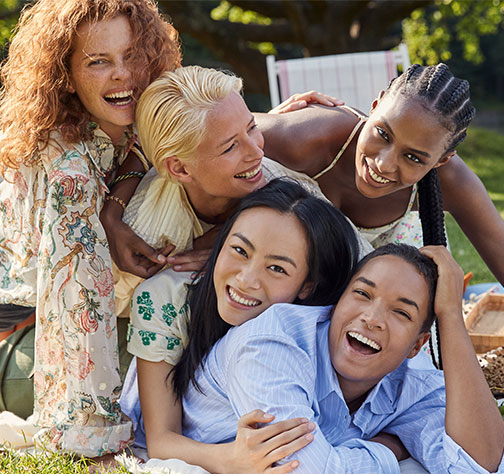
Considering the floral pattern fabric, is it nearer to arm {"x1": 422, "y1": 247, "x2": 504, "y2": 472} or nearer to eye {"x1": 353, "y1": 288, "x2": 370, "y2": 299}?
eye {"x1": 353, "y1": 288, "x2": 370, "y2": 299}

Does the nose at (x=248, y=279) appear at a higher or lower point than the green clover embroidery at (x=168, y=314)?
higher

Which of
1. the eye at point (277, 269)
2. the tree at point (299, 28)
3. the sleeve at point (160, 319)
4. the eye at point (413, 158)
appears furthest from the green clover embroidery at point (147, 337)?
the tree at point (299, 28)

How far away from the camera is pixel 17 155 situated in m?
3.12

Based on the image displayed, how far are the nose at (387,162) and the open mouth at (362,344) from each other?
0.82 m

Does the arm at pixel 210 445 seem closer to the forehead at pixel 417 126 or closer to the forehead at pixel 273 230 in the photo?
the forehead at pixel 273 230

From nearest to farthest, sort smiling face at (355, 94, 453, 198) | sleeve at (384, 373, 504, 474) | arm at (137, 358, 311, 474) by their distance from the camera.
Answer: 1. arm at (137, 358, 311, 474)
2. sleeve at (384, 373, 504, 474)
3. smiling face at (355, 94, 453, 198)

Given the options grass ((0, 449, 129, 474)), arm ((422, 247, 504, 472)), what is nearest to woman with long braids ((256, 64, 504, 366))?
arm ((422, 247, 504, 472))

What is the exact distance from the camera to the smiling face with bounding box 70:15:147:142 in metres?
3.05

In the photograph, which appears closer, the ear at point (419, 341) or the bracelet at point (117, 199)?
the ear at point (419, 341)

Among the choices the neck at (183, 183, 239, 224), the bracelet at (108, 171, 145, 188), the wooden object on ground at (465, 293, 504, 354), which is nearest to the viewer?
the neck at (183, 183, 239, 224)

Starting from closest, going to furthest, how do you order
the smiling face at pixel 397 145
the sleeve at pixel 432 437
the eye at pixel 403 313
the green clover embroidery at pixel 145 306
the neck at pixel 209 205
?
the sleeve at pixel 432 437 → the eye at pixel 403 313 → the green clover embroidery at pixel 145 306 → the smiling face at pixel 397 145 → the neck at pixel 209 205

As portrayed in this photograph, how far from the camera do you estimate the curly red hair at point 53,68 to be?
10.0 ft

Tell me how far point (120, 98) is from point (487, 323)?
8.02ft

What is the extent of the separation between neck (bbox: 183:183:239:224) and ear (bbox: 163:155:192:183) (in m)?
0.07
